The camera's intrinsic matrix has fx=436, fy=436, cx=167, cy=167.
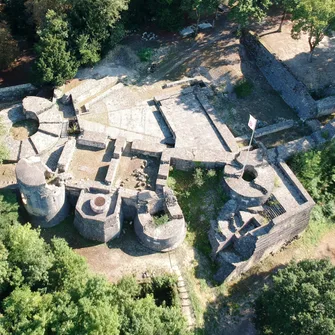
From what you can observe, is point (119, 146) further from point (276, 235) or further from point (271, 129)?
point (276, 235)

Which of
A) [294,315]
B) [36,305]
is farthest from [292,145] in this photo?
[36,305]

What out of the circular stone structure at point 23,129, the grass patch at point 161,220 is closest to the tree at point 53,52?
the circular stone structure at point 23,129

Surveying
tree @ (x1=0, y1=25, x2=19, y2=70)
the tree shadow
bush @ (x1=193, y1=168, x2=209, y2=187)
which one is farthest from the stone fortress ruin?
tree @ (x1=0, y1=25, x2=19, y2=70)

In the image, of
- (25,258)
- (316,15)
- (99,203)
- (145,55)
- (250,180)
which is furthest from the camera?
(145,55)

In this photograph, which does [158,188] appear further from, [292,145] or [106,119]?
[292,145]

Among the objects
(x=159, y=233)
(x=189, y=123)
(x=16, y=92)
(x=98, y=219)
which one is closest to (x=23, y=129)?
(x=16, y=92)

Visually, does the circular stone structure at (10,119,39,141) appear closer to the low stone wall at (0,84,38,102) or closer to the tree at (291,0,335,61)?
the low stone wall at (0,84,38,102)
